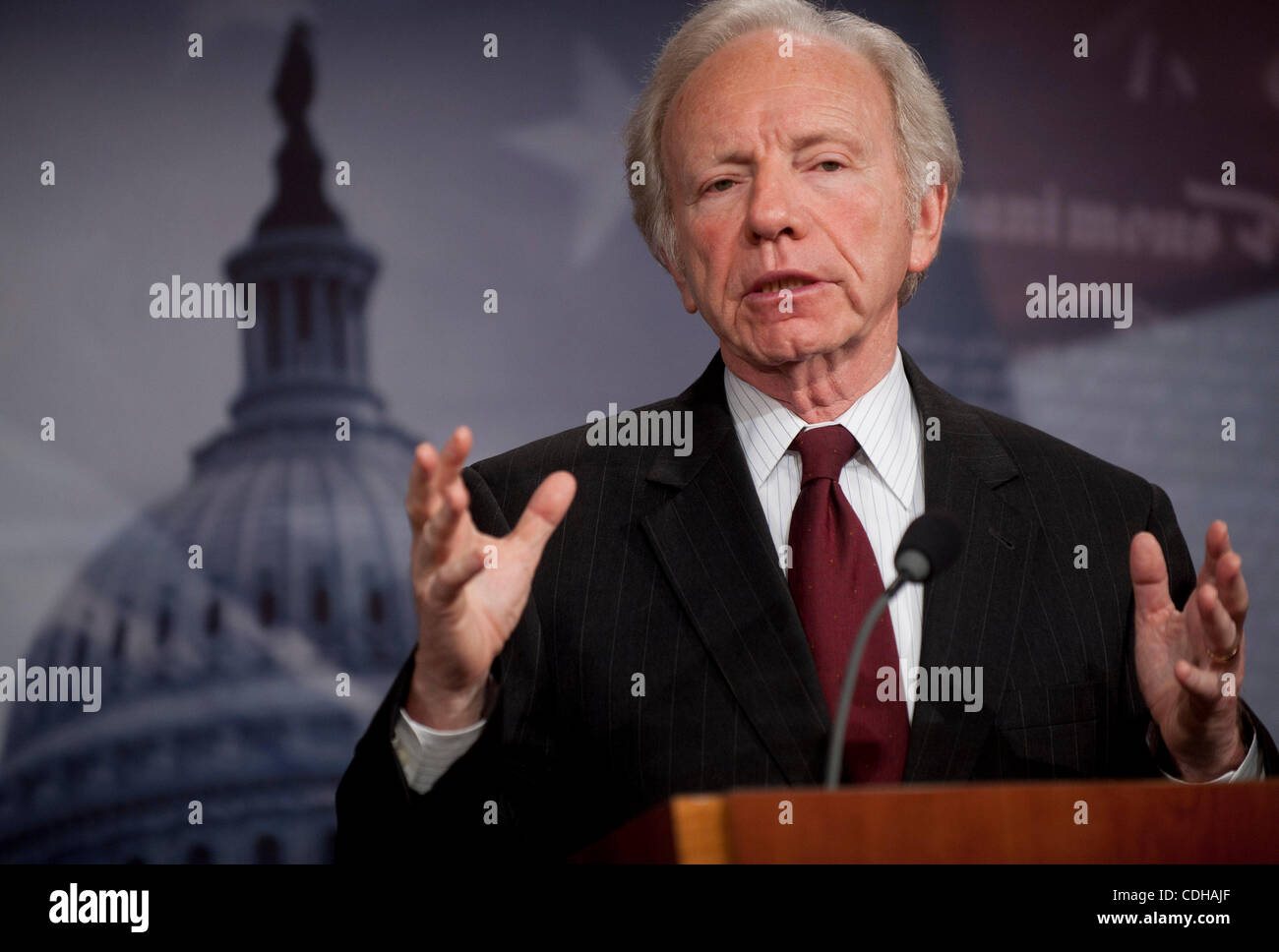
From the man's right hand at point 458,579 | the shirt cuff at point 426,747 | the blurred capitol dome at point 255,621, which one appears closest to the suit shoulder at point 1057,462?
the man's right hand at point 458,579

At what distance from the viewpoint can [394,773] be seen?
1.78 meters

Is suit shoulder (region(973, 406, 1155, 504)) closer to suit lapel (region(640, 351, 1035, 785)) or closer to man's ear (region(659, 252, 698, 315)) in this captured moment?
suit lapel (region(640, 351, 1035, 785))

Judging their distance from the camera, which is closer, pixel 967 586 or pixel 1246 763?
pixel 1246 763

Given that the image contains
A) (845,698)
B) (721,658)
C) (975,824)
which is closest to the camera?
(975,824)

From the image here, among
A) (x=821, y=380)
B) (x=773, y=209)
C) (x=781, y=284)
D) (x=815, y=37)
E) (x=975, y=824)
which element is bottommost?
(x=975, y=824)

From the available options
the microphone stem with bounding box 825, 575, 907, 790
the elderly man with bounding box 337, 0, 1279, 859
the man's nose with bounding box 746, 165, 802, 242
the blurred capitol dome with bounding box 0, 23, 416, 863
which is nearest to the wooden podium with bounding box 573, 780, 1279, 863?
the microphone stem with bounding box 825, 575, 907, 790

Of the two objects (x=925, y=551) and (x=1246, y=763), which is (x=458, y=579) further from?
(x=1246, y=763)

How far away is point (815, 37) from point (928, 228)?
0.38 metres

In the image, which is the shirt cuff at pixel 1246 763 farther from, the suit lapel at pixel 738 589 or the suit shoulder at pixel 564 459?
the suit shoulder at pixel 564 459

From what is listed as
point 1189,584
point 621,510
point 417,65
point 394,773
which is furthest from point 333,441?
point 1189,584

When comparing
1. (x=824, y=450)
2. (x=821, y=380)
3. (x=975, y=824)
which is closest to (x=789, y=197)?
(x=821, y=380)

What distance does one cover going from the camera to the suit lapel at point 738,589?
74.7 inches

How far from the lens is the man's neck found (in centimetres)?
223

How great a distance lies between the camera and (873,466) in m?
2.16
